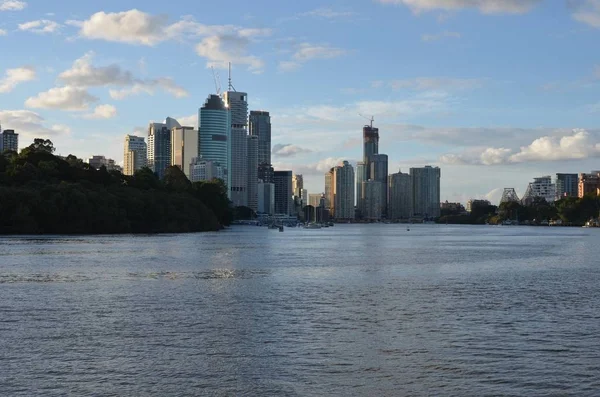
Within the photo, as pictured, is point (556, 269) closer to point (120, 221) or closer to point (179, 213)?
Answer: point (120, 221)

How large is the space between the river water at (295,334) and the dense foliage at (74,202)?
8091cm

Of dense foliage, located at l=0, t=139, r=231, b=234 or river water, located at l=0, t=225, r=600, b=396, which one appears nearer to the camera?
river water, located at l=0, t=225, r=600, b=396

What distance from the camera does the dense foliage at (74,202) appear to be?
14238 cm

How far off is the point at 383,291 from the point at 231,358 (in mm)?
24974

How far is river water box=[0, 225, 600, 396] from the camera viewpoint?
26.1 meters

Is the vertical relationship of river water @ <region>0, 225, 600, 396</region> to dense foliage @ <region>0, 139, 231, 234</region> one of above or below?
below

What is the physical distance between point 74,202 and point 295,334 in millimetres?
121251

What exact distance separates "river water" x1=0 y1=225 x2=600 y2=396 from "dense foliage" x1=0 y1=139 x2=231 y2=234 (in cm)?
8091

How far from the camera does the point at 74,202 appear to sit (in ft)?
486

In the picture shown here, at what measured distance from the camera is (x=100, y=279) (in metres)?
59.8

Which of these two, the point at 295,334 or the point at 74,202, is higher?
the point at 74,202

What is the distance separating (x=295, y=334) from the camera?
3516 centimetres

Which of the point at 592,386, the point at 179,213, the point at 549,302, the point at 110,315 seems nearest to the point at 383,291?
the point at 549,302

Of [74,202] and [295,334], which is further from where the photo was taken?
[74,202]
